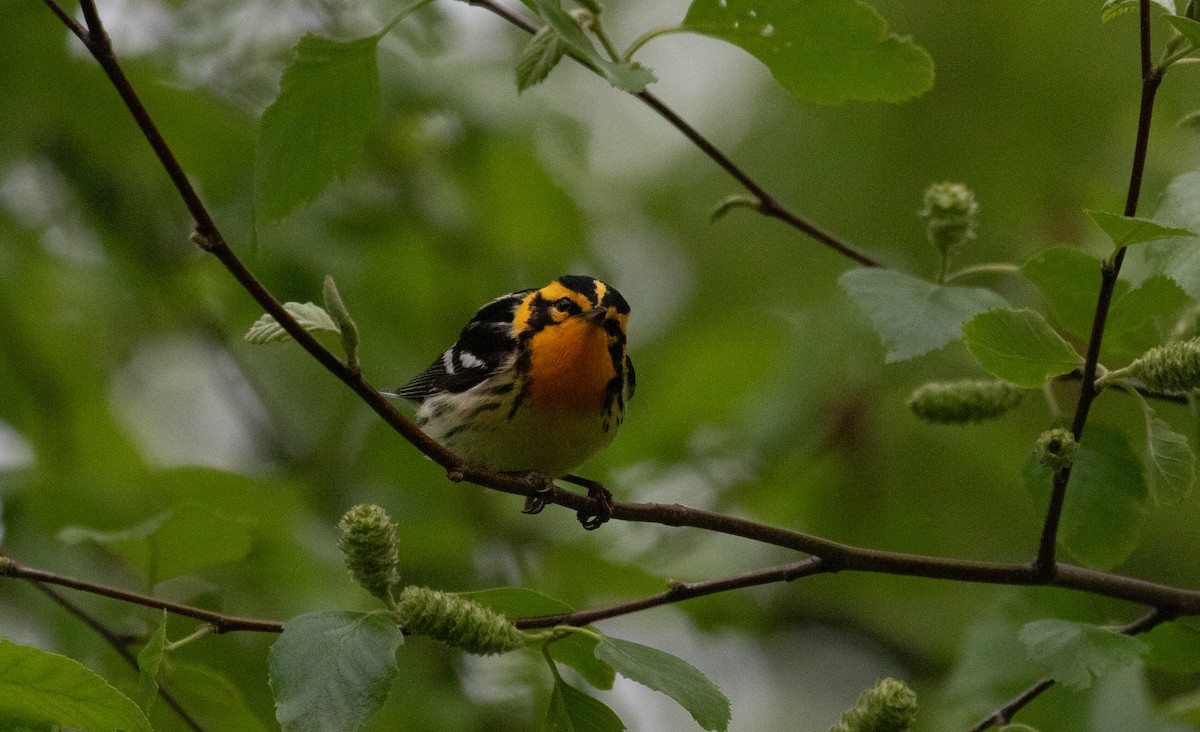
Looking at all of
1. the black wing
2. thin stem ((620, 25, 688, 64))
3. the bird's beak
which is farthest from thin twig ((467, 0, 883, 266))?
the black wing

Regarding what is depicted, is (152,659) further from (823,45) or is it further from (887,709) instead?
(823,45)

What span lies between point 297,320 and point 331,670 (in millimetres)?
487

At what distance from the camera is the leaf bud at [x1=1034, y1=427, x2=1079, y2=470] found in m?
1.92

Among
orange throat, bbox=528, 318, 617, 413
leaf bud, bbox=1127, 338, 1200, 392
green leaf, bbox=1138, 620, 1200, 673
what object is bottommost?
green leaf, bbox=1138, 620, 1200, 673

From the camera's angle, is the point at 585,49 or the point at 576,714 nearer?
the point at 585,49

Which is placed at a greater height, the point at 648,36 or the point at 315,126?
the point at 648,36

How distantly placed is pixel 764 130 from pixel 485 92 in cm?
115

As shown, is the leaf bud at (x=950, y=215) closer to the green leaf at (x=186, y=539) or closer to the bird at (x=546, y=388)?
the bird at (x=546, y=388)

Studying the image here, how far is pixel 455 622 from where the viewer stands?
6.20ft

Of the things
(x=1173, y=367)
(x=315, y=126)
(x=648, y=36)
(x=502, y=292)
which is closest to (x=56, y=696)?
(x=315, y=126)

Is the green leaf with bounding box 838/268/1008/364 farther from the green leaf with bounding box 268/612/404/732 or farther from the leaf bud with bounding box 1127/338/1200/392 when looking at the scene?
the green leaf with bounding box 268/612/404/732

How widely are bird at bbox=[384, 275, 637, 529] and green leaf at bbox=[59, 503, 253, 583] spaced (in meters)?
0.80

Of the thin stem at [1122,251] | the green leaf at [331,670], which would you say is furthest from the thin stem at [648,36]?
the green leaf at [331,670]

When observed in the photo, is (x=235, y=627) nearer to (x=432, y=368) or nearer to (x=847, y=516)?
(x=432, y=368)
